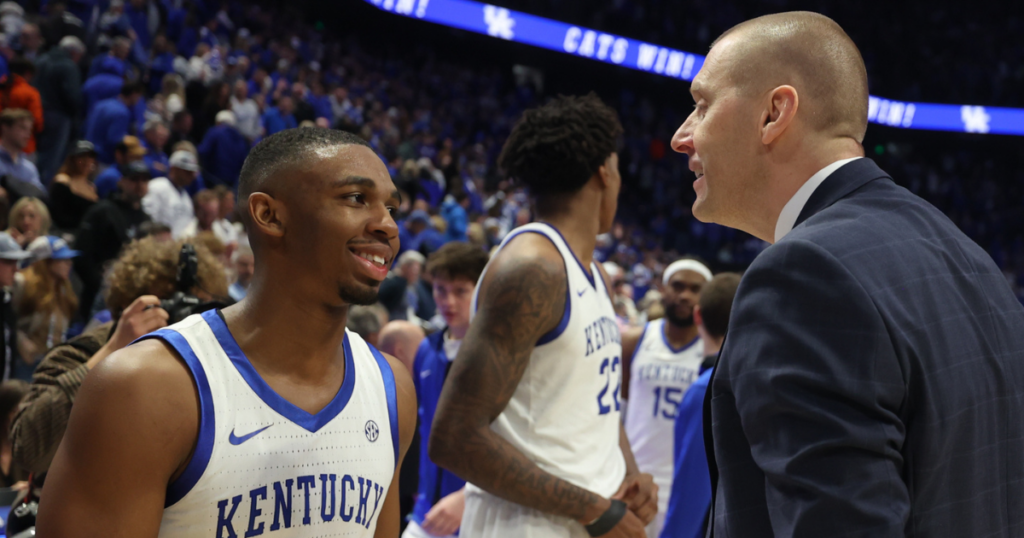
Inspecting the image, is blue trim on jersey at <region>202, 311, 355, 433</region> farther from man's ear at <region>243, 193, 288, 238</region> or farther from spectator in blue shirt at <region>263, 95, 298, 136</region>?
spectator in blue shirt at <region>263, 95, 298, 136</region>

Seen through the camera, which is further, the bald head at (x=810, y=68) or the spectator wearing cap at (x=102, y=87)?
the spectator wearing cap at (x=102, y=87)

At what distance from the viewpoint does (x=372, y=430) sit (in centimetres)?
177

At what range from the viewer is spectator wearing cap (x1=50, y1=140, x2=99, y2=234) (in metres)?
6.62

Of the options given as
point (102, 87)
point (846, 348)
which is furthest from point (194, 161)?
point (846, 348)

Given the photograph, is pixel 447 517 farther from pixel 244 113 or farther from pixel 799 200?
pixel 244 113

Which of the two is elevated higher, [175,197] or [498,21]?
[498,21]

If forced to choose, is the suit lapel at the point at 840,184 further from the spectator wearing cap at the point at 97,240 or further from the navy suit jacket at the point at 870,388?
the spectator wearing cap at the point at 97,240

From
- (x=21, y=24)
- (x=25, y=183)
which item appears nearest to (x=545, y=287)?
(x=25, y=183)

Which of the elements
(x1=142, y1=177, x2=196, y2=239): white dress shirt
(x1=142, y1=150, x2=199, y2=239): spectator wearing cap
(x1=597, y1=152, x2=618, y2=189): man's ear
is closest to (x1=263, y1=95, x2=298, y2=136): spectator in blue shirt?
(x1=142, y1=150, x2=199, y2=239): spectator wearing cap

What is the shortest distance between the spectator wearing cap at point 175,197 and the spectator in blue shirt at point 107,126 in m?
0.92

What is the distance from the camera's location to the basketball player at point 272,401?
142cm

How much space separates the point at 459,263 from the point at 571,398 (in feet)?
6.76

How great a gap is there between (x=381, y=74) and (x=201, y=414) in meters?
18.0

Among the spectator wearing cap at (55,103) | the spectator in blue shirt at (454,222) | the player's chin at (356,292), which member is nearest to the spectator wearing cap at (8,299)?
the spectator wearing cap at (55,103)
